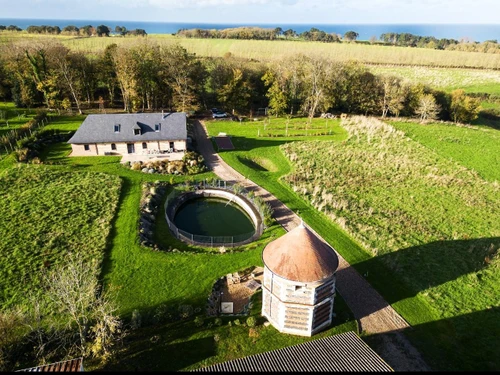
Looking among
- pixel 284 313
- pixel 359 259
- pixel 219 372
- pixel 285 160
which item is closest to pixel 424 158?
pixel 285 160

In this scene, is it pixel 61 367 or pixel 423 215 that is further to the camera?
pixel 423 215

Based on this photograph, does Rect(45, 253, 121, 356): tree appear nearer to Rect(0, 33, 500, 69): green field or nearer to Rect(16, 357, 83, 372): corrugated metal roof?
Rect(16, 357, 83, 372): corrugated metal roof

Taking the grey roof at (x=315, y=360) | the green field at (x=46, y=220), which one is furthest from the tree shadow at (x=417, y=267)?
the green field at (x=46, y=220)

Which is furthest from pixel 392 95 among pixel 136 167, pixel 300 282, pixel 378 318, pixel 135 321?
pixel 135 321

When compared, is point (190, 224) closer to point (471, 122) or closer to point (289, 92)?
point (289, 92)

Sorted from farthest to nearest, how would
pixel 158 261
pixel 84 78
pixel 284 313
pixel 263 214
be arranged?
pixel 84 78, pixel 263 214, pixel 158 261, pixel 284 313

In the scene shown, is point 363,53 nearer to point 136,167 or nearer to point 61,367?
point 136,167

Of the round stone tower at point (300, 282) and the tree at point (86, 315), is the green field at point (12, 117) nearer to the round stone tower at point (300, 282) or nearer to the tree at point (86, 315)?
Answer: the tree at point (86, 315)
